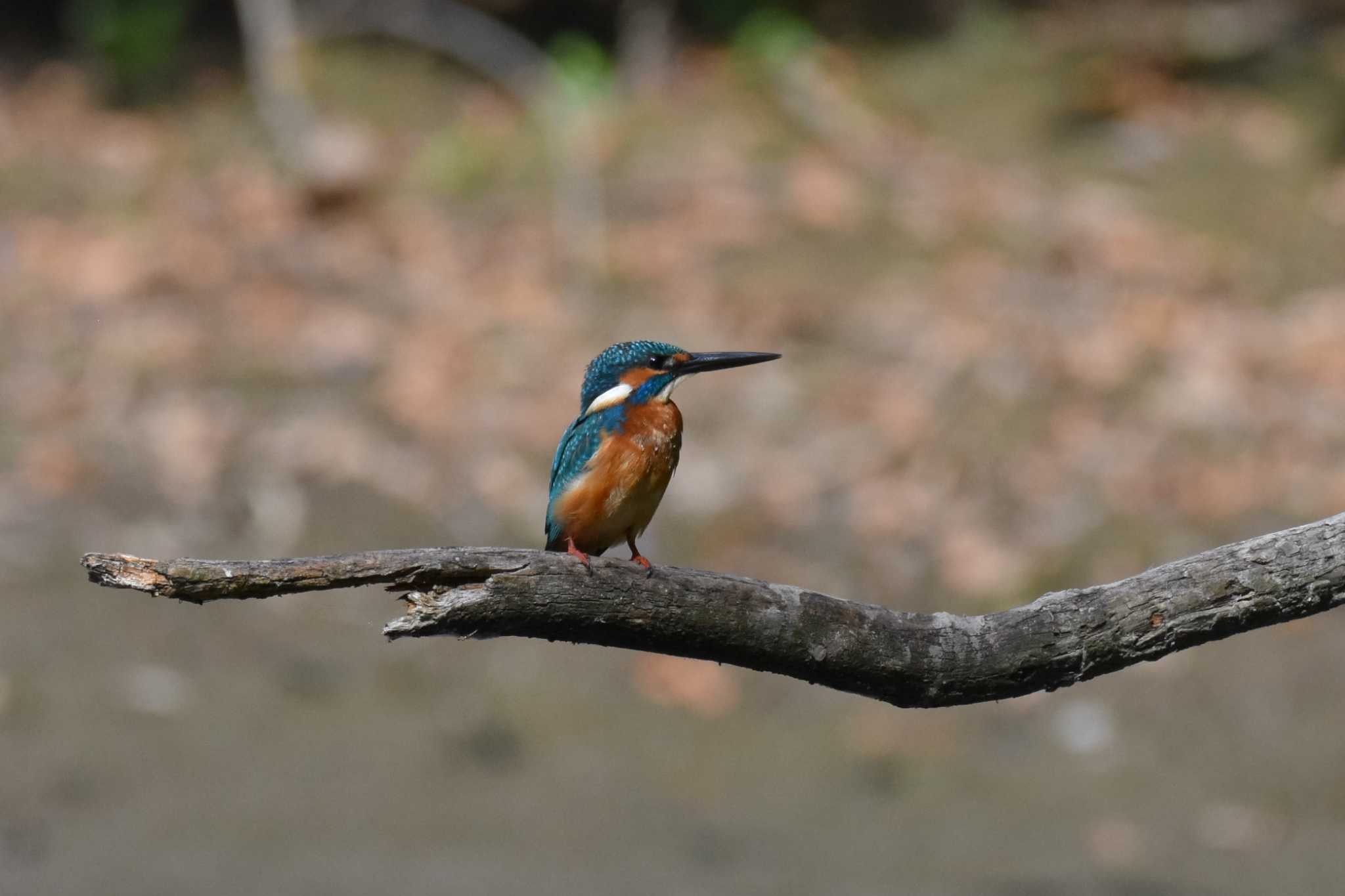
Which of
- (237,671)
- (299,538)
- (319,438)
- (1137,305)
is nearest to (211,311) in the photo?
(319,438)

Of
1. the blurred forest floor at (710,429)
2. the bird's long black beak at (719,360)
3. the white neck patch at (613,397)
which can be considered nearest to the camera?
the bird's long black beak at (719,360)

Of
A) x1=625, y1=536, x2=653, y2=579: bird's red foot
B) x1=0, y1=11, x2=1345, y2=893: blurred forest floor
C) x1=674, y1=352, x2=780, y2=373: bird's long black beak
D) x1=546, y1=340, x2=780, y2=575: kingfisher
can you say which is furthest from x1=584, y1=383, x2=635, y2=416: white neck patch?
x1=0, y1=11, x2=1345, y2=893: blurred forest floor

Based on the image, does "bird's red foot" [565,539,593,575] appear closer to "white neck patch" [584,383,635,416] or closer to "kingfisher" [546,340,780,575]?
"kingfisher" [546,340,780,575]

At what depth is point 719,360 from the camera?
356 centimetres

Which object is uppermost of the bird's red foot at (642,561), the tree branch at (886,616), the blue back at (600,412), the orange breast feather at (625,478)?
the blue back at (600,412)

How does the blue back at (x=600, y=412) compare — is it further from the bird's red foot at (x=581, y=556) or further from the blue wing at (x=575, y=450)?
the bird's red foot at (x=581, y=556)

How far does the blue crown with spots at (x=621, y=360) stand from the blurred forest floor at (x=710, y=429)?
274 centimetres

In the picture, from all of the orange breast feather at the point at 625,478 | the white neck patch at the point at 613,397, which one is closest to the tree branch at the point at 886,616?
the orange breast feather at the point at 625,478

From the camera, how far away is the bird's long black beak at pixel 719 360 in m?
3.47

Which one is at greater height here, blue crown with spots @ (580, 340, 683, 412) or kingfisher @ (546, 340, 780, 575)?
blue crown with spots @ (580, 340, 683, 412)

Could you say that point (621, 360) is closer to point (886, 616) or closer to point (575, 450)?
point (575, 450)

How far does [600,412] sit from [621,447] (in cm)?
19

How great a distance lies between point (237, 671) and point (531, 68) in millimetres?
5572

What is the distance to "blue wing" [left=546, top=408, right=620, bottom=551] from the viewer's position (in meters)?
3.70
